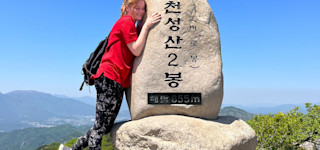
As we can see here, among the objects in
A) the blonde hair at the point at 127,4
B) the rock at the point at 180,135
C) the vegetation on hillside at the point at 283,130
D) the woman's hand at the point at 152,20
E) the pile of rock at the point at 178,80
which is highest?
the blonde hair at the point at 127,4

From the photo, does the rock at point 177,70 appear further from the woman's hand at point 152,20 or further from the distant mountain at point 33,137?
the distant mountain at point 33,137

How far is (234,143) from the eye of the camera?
4.09 m

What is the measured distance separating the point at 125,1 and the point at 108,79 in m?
1.54

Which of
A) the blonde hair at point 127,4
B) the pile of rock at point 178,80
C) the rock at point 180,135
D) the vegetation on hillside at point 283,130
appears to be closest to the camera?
the rock at point 180,135

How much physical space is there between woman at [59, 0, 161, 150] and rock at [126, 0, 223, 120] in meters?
0.17

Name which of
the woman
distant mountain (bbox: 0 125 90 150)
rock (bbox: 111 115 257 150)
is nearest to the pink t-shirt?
the woman

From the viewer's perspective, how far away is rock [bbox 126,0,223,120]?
14.4ft

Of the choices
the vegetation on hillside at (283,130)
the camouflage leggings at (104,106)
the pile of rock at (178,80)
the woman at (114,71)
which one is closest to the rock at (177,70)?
the pile of rock at (178,80)

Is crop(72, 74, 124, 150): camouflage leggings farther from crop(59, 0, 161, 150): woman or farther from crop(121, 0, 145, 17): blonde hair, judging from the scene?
crop(121, 0, 145, 17): blonde hair

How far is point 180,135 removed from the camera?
3.96 metres

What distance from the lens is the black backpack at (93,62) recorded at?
4711mm

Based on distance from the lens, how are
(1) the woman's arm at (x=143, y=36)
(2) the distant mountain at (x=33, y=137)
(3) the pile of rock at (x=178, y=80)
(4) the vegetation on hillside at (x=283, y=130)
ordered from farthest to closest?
(2) the distant mountain at (x=33, y=137) < (4) the vegetation on hillside at (x=283, y=130) < (1) the woman's arm at (x=143, y=36) < (3) the pile of rock at (x=178, y=80)

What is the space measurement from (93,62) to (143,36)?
1099 mm

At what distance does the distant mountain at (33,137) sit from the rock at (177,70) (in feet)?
442
